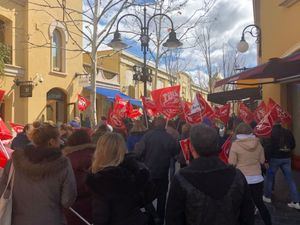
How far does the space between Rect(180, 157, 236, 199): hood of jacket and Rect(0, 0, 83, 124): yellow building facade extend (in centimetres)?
1563

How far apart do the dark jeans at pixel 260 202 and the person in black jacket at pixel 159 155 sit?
1389mm

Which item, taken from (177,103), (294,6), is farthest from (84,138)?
(294,6)

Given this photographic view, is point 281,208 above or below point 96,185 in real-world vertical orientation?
below

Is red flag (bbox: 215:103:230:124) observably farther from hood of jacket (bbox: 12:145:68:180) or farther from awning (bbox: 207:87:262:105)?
hood of jacket (bbox: 12:145:68:180)

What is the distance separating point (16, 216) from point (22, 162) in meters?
0.47

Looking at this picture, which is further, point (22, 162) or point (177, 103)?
point (177, 103)

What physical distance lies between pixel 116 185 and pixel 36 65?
57.7 ft

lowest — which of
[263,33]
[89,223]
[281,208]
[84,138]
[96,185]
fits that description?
[281,208]

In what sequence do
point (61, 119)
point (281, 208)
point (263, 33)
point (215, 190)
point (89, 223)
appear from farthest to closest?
point (61, 119), point (263, 33), point (281, 208), point (89, 223), point (215, 190)

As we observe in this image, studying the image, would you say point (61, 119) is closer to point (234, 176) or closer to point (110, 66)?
point (110, 66)

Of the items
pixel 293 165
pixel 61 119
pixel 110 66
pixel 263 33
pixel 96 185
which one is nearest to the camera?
pixel 96 185

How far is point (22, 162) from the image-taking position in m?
3.95

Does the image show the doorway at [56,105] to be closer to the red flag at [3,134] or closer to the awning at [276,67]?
the awning at [276,67]

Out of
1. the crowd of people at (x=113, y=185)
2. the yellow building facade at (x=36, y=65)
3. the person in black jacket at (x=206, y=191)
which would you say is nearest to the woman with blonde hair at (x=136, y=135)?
the crowd of people at (x=113, y=185)
